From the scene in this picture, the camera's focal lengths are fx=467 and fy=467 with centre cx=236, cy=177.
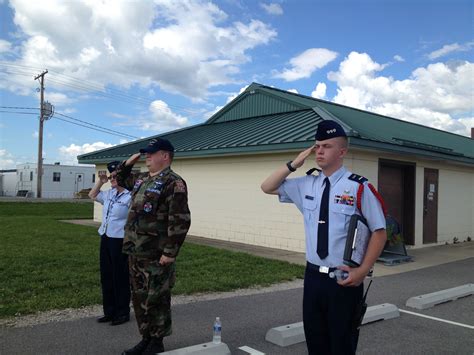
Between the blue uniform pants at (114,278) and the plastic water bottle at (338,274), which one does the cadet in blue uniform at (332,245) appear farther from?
the blue uniform pants at (114,278)

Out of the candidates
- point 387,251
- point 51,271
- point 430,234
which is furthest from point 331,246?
point 430,234

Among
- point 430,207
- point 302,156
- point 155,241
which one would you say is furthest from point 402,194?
point 302,156

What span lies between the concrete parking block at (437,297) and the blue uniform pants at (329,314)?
4219mm

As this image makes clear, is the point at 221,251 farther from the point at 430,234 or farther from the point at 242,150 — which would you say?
the point at 430,234

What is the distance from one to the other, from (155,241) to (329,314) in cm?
187

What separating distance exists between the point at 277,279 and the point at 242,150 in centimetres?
518

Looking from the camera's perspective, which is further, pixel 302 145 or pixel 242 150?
pixel 242 150

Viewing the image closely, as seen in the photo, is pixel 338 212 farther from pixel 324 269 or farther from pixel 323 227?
pixel 324 269

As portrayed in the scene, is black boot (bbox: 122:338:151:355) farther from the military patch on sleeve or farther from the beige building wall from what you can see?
the beige building wall

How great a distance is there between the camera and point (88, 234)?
14141 millimetres

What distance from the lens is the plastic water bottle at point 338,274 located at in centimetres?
302

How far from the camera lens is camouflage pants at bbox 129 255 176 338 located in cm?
433

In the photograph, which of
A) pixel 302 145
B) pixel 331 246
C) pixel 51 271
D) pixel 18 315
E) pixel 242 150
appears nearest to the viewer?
pixel 331 246

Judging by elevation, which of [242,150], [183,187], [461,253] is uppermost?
[242,150]
